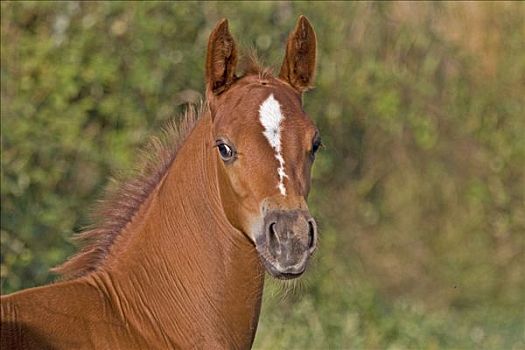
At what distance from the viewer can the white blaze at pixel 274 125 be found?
502 centimetres

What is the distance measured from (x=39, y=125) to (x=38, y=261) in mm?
1226

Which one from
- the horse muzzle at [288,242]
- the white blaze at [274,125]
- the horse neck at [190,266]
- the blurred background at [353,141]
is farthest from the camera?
the blurred background at [353,141]

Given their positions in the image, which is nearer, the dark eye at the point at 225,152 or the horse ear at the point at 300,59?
the dark eye at the point at 225,152

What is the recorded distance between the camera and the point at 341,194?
43.6 feet

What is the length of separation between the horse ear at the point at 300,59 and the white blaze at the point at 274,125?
40cm

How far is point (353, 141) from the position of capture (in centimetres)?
1332

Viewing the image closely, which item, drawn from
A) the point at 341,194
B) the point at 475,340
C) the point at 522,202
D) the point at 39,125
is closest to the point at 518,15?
the point at 522,202

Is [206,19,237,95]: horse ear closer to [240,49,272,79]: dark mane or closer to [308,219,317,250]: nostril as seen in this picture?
[240,49,272,79]: dark mane

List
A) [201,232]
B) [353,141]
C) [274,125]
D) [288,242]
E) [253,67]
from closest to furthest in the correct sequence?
[288,242] → [274,125] → [201,232] → [253,67] → [353,141]

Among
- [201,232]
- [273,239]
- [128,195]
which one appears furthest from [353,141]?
[273,239]

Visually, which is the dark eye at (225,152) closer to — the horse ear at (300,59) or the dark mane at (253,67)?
the dark mane at (253,67)

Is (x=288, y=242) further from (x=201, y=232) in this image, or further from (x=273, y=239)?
(x=201, y=232)

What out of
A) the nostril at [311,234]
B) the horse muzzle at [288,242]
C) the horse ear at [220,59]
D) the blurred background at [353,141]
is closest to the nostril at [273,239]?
the horse muzzle at [288,242]

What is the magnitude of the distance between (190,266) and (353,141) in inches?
316
